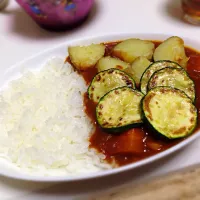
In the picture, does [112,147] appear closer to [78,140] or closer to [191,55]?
[78,140]

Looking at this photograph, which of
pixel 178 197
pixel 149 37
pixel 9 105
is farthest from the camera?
pixel 149 37

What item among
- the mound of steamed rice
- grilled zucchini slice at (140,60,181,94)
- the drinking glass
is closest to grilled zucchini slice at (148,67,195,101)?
grilled zucchini slice at (140,60,181,94)

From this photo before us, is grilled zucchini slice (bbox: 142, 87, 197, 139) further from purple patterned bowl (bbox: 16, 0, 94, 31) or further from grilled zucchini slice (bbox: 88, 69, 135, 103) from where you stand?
purple patterned bowl (bbox: 16, 0, 94, 31)

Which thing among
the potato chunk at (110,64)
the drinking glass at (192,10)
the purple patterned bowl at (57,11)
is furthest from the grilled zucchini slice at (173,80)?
the purple patterned bowl at (57,11)

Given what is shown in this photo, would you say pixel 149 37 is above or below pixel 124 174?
above

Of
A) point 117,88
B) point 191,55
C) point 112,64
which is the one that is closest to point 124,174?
point 117,88

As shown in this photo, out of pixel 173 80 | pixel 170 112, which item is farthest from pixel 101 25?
pixel 170 112

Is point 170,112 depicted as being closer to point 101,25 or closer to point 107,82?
point 107,82
